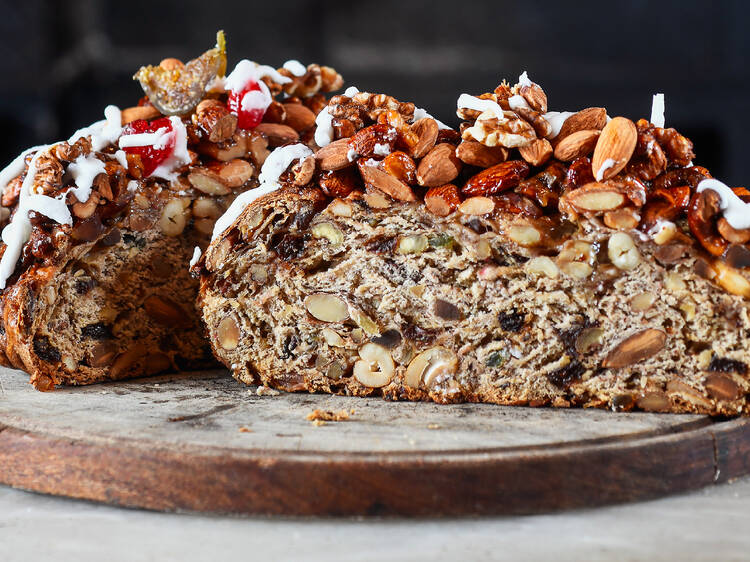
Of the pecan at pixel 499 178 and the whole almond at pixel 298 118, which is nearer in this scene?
the pecan at pixel 499 178

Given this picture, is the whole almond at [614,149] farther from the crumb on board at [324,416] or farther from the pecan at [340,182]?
the crumb on board at [324,416]

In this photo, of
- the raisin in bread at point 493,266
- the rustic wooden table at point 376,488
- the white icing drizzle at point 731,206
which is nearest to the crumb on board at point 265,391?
the raisin in bread at point 493,266

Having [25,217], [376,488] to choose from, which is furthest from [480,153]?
[25,217]

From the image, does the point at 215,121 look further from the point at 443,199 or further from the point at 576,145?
the point at 576,145

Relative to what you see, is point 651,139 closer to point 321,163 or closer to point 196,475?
point 321,163

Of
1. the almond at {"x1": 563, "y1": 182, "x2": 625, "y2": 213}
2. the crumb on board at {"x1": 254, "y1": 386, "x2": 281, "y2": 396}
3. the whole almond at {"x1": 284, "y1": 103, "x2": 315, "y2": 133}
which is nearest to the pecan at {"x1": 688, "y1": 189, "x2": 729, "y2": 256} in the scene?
the almond at {"x1": 563, "y1": 182, "x2": 625, "y2": 213}

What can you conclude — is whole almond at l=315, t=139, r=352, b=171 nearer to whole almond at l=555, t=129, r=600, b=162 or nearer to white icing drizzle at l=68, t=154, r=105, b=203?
whole almond at l=555, t=129, r=600, b=162
